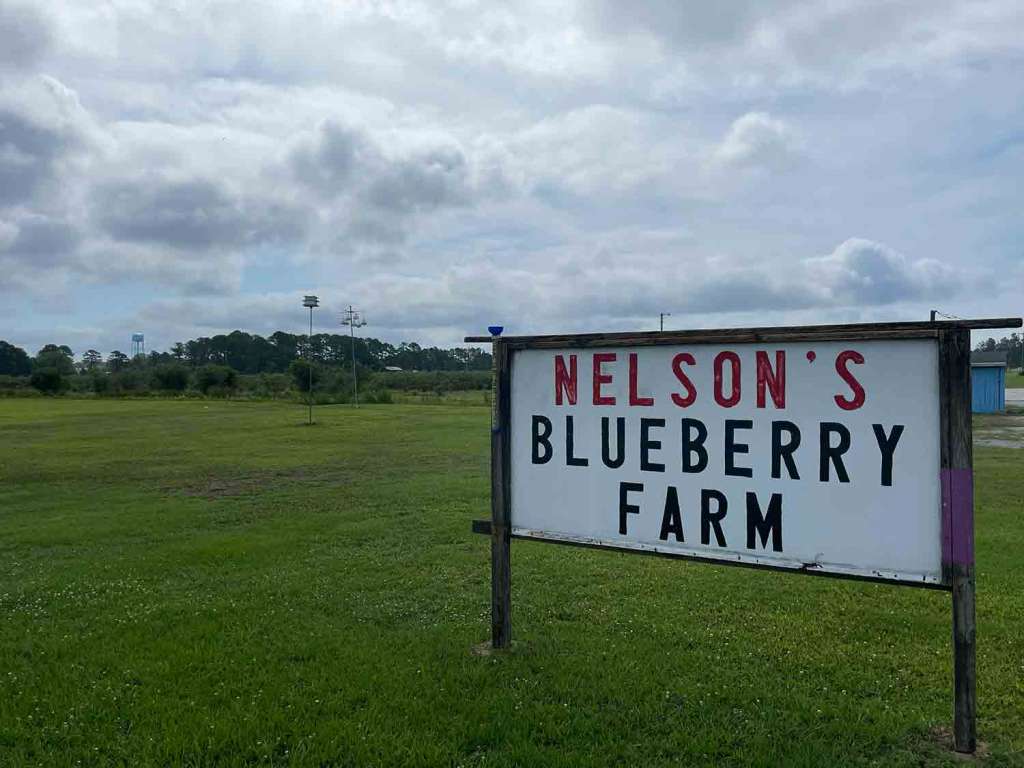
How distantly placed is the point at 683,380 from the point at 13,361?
119139 mm

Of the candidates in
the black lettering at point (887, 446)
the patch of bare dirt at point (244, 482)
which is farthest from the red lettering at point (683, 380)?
the patch of bare dirt at point (244, 482)

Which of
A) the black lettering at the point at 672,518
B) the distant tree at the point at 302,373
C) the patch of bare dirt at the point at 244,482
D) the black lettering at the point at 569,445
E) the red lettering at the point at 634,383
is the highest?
the distant tree at the point at 302,373

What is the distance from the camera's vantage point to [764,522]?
13.7 ft

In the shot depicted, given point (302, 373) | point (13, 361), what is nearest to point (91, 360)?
point (13, 361)

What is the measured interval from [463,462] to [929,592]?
36.7 ft

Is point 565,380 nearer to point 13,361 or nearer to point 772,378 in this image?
point 772,378

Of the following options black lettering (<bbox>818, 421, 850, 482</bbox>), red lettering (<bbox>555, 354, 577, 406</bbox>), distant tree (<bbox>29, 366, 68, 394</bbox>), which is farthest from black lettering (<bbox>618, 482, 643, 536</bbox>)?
distant tree (<bbox>29, 366, 68, 394</bbox>)

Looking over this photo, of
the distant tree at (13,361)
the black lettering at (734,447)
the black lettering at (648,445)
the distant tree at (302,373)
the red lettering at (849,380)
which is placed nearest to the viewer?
the red lettering at (849,380)

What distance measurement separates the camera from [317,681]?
4.31 m

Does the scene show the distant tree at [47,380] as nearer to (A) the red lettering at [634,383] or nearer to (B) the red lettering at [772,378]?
(A) the red lettering at [634,383]

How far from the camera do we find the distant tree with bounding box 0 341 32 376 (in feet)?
A: 333

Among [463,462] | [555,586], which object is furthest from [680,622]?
[463,462]

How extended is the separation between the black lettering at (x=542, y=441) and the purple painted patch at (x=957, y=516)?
2.18 metres

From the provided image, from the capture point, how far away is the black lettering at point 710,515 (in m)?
4.29
